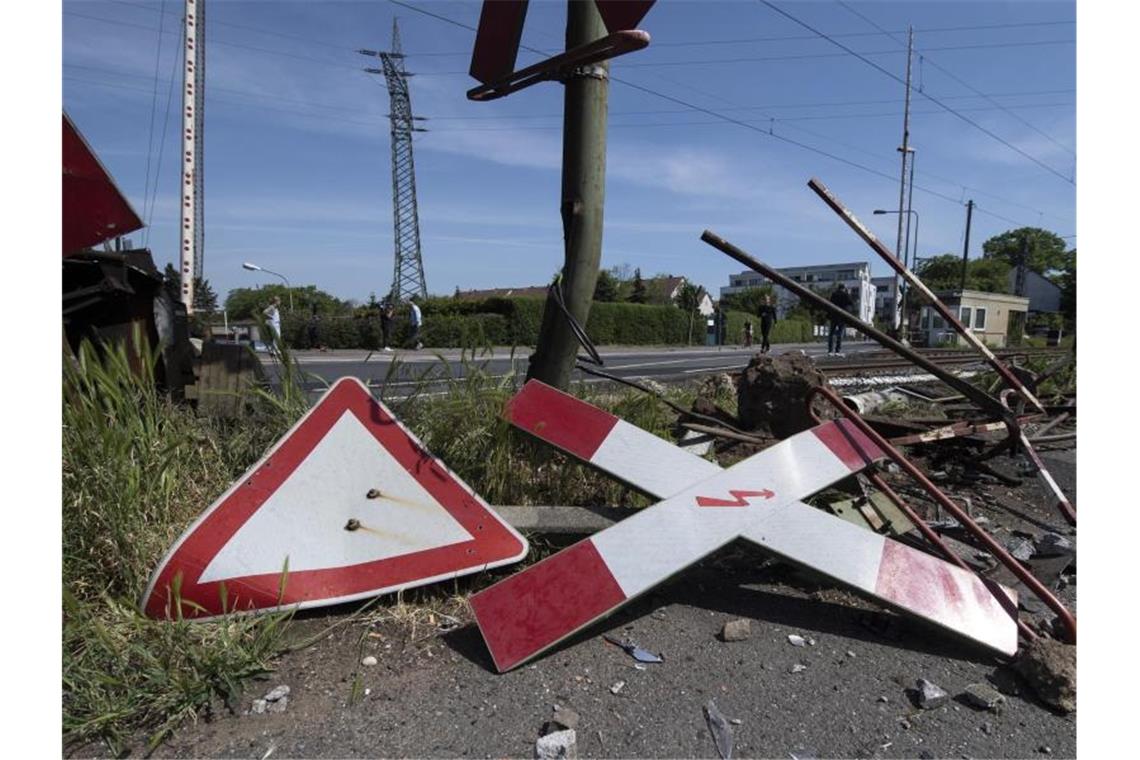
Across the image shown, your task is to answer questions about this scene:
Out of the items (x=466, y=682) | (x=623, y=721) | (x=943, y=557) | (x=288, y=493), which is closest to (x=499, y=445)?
(x=288, y=493)

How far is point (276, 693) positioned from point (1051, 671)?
7.47ft

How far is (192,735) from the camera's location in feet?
5.74

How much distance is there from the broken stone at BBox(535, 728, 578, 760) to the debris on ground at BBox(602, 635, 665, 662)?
45cm

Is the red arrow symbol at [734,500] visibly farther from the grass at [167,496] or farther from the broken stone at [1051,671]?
the broken stone at [1051,671]

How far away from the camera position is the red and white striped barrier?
220 centimetres

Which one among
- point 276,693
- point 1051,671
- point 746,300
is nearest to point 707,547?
point 1051,671

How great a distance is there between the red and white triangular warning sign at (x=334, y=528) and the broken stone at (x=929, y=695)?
1.35 m

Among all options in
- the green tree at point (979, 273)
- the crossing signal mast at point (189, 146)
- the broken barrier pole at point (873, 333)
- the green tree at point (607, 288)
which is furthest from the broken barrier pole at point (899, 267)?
the green tree at point (979, 273)

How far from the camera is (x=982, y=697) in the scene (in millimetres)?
1942

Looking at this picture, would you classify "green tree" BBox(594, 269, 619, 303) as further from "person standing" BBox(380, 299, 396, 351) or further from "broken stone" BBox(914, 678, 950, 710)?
"broken stone" BBox(914, 678, 950, 710)

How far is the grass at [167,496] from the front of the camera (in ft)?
6.06

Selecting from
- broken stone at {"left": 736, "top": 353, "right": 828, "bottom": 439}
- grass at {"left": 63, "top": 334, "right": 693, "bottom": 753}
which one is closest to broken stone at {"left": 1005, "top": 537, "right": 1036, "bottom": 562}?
broken stone at {"left": 736, "top": 353, "right": 828, "bottom": 439}

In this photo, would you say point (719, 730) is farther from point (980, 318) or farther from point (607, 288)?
point (607, 288)

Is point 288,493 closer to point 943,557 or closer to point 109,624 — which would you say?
point 109,624
